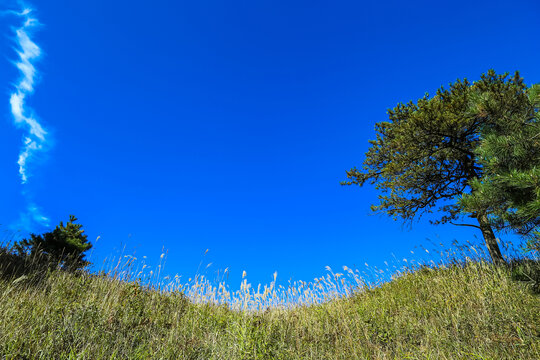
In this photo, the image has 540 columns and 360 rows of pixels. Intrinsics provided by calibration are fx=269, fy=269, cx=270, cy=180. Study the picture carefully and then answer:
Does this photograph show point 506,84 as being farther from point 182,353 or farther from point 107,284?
point 107,284

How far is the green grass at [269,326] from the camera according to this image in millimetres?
3715

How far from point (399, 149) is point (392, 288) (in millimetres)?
4666

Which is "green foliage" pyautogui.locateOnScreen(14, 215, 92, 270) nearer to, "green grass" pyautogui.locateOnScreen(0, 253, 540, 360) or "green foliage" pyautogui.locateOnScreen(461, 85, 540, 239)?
"green grass" pyautogui.locateOnScreen(0, 253, 540, 360)

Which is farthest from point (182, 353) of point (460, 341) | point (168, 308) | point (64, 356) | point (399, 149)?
point (399, 149)

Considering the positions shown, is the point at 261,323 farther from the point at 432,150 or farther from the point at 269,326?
the point at 432,150

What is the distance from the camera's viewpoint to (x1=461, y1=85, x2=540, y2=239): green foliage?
516cm

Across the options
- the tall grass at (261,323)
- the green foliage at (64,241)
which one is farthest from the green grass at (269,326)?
the green foliage at (64,241)

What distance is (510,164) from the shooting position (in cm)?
545

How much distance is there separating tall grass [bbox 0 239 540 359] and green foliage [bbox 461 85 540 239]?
136 centimetres

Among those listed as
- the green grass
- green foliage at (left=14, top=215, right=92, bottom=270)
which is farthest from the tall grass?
green foliage at (left=14, top=215, right=92, bottom=270)

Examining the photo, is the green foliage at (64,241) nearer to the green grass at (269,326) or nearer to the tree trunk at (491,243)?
the green grass at (269,326)

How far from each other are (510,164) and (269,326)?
5897 mm

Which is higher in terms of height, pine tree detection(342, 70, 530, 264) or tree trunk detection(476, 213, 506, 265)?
pine tree detection(342, 70, 530, 264)

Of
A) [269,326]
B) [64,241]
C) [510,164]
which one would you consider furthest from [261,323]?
[64,241]
